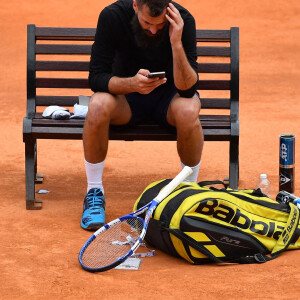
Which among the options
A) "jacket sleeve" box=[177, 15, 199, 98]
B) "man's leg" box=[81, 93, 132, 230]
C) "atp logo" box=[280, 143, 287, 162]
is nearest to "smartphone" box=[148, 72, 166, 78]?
"jacket sleeve" box=[177, 15, 199, 98]

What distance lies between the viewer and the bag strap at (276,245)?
14.3 feet

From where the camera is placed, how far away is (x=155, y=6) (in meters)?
4.82

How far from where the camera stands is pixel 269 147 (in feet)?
23.7

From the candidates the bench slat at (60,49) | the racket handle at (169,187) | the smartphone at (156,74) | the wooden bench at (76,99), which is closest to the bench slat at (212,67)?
the wooden bench at (76,99)

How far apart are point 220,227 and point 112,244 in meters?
0.64

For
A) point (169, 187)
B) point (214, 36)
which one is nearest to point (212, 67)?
point (214, 36)

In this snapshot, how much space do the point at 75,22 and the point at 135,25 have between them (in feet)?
29.6

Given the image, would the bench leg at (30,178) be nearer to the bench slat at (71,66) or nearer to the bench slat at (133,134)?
the bench slat at (133,134)

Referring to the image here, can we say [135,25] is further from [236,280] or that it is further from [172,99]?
[236,280]

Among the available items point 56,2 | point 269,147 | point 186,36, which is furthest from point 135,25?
point 56,2

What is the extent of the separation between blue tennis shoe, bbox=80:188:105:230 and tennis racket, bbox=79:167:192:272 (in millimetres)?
229

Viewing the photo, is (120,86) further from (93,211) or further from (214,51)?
(214,51)

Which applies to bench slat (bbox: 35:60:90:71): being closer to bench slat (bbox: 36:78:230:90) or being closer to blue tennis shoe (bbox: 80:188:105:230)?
bench slat (bbox: 36:78:230:90)

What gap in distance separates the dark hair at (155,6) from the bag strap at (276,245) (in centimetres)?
134
